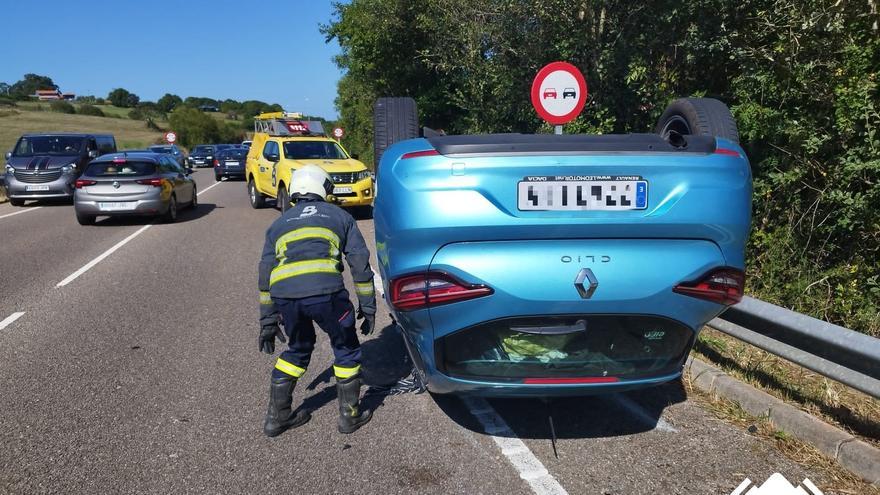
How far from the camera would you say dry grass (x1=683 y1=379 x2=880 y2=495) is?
10.0ft

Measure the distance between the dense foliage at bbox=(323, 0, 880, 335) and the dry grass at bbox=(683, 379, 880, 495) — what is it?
1.67m

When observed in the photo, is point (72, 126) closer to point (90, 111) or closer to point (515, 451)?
point (90, 111)

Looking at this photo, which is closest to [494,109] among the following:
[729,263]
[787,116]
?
[787,116]

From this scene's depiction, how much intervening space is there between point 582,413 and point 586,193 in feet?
5.50

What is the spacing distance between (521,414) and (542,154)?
1787 mm

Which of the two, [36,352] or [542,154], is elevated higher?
[542,154]

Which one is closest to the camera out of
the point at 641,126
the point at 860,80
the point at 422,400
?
the point at 422,400

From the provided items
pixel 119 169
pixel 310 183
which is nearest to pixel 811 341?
pixel 310 183

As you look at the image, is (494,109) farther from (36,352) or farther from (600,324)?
(600,324)

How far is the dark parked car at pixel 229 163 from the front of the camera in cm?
2905

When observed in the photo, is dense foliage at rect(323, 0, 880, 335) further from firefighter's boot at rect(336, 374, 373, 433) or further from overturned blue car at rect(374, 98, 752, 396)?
firefighter's boot at rect(336, 374, 373, 433)

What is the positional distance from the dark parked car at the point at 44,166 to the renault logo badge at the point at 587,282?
18164 millimetres

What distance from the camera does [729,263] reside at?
3.03 metres

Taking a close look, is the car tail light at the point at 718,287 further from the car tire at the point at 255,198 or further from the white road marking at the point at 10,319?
the car tire at the point at 255,198
